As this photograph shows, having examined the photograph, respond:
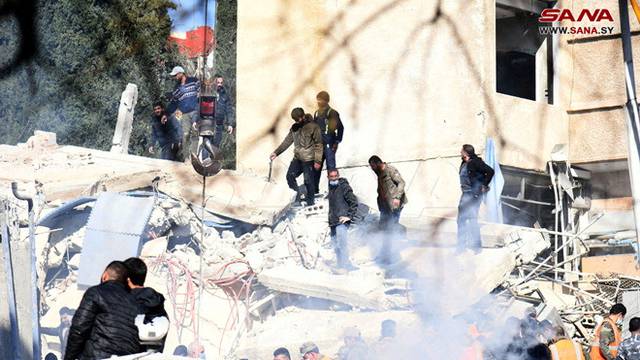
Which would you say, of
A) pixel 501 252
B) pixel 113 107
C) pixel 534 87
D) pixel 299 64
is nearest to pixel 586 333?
pixel 501 252

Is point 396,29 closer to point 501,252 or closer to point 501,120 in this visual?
point 501,120

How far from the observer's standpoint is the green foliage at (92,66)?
22.9 metres

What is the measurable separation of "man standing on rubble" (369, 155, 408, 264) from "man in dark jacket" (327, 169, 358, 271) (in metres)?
0.36

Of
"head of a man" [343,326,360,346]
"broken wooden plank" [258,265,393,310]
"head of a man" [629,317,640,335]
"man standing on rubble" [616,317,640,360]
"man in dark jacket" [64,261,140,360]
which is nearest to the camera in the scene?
"man in dark jacket" [64,261,140,360]

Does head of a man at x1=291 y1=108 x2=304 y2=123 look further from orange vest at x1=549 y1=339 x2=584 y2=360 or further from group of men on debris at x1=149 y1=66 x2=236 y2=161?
orange vest at x1=549 y1=339 x2=584 y2=360

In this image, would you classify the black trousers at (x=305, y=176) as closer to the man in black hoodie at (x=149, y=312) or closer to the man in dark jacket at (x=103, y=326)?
the man in black hoodie at (x=149, y=312)

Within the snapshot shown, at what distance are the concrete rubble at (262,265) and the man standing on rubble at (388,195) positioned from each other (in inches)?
7.7

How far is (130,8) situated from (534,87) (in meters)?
9.47

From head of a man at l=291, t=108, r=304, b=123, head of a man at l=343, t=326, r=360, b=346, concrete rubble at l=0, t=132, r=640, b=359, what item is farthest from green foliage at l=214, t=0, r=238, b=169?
head of a man at l=343, t=326, r=360, b=346

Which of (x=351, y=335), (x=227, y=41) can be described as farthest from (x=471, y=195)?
(x=227, y=41)

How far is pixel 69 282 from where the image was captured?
518 inches

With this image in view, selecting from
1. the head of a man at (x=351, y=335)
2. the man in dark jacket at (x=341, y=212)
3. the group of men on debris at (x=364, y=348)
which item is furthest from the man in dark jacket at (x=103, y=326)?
the man in dark jacket at (x=341, y=212)

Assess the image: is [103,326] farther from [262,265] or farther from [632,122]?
[632,122]

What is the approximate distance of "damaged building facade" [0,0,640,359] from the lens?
1218 centimetres
